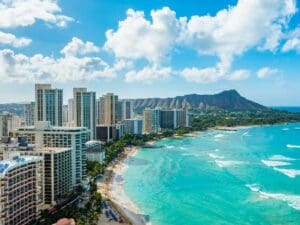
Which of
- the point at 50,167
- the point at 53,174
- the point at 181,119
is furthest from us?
the point at 181,119

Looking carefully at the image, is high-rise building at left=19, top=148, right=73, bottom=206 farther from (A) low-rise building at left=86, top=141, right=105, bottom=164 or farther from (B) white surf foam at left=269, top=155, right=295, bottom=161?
(B) white surf foam at left=269, top=155, right=295, bottom=161

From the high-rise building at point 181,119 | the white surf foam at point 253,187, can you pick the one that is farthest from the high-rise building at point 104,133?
the white surf foam at point 253,187

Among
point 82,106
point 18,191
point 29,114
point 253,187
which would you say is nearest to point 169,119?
point 29,114

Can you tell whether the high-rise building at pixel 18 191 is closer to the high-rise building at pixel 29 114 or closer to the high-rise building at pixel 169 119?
the high-rise building at pixel 29 114

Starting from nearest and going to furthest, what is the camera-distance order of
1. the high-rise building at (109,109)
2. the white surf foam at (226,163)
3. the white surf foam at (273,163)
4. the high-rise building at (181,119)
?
the white surf foam at (226,163) → the white surf foam at (273,163) → the high-rise building at (109,109) → the high-rise building at (181,119)

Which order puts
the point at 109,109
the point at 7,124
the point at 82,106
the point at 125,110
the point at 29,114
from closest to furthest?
the point at 82,106
the point at 7,124
the point at 29,114
the point at 109,109
the point at 125,110

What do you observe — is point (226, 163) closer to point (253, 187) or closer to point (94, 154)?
point (253, 187)
